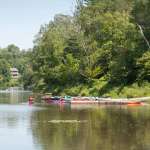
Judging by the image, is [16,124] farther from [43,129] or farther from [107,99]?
[107,99]

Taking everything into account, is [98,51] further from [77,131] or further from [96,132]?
[96,132]

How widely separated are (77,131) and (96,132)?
5.34 ft

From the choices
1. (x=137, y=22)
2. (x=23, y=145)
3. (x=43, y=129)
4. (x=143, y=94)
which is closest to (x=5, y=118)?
(x=43, y=129)

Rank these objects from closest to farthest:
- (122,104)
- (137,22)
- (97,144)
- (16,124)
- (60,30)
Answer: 1. (97,144)
2. (16,124)
3. (122,104)
4. (137,22)
5. (60,30)

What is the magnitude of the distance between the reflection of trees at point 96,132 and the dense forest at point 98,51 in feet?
78.7

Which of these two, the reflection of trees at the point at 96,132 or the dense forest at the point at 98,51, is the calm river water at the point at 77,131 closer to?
the reflection of trees at the point at 96,132

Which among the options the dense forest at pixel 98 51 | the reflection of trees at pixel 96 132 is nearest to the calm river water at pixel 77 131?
the reflection of trees at pixel 96 132

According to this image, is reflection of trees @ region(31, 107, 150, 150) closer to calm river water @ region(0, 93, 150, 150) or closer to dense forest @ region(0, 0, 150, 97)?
calm river water @ region(0, 93, 150, 150)

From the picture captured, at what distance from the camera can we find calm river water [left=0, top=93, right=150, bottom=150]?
34.2 m

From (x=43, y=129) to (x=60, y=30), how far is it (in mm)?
72146

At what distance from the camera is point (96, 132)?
40.6 m

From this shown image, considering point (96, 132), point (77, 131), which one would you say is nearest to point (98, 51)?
point (77, 131)

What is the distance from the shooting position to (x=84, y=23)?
101 metres

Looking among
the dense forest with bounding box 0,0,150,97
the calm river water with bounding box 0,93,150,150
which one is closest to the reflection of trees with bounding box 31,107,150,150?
the calm river water with bounding box 0,93,150,150
